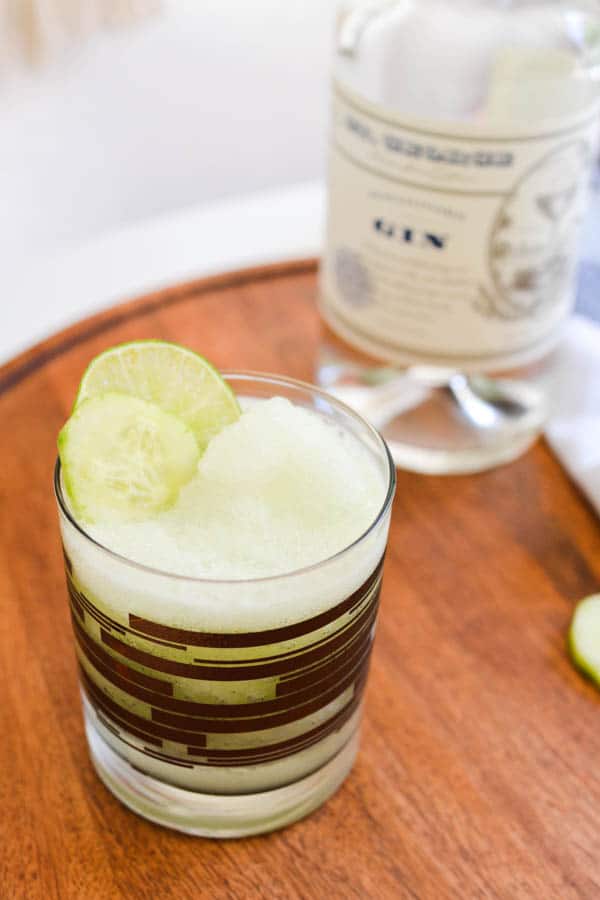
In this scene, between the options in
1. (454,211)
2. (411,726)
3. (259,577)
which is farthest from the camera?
(454,211)

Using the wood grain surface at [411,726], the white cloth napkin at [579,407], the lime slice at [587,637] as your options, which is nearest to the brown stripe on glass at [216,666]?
the wood grain surface at [411,726]

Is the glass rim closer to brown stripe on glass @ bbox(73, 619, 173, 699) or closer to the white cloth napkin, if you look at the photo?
brown stripe on glass @ bbox(73, 619, 173, 699)

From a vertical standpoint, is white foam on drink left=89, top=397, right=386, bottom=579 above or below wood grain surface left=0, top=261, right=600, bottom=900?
above

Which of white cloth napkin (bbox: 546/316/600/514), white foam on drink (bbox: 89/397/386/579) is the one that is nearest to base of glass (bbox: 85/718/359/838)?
white foam on drink (bbox: 89/397/386/579)

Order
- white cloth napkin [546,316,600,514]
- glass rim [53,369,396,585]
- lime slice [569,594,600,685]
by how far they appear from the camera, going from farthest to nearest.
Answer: white cloth napkin [546,316,600,514] < lime slice [569,594,600,685] < glass rim [53,369,396,585]

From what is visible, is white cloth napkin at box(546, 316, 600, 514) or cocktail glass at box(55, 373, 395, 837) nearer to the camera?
cocktail glass at box(55, 373, 395, 837)

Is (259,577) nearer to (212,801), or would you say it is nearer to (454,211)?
(212,801)

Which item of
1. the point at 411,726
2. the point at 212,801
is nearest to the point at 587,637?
the point at 411,726

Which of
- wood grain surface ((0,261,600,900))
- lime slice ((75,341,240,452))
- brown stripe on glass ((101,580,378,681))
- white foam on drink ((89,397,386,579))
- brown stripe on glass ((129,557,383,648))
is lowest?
wood grain surface ((0,261,600,900))
